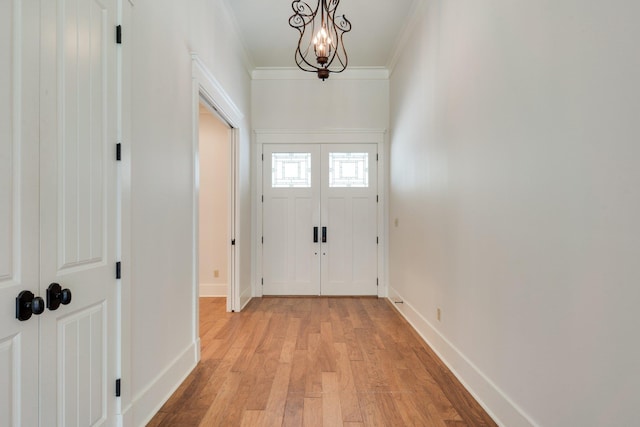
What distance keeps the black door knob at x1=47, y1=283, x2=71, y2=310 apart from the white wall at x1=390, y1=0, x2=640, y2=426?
2.08m

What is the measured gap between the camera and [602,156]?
4.47 ft

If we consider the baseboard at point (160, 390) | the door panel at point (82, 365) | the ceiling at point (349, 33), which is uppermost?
the ceiling at point (349, 33)

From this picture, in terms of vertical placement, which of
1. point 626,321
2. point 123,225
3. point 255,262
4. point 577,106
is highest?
point 577,106

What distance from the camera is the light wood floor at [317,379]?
2178mm

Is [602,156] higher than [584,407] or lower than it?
higher

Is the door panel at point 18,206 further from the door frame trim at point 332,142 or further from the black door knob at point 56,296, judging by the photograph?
the door frame trim at point 332,142

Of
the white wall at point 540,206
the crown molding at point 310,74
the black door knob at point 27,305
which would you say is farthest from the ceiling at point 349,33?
the black door knob at point 27,305

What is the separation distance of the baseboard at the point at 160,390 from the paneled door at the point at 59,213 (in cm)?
21

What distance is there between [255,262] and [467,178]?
11.7ft

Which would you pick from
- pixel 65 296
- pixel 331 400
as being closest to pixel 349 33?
pixel 331 400

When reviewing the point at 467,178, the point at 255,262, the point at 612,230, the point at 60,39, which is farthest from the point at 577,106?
the point at 255,262

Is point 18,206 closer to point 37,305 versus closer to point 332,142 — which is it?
point 37,305

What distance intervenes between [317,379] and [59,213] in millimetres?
2021

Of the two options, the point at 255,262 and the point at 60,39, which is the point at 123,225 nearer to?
the point at 60,39
